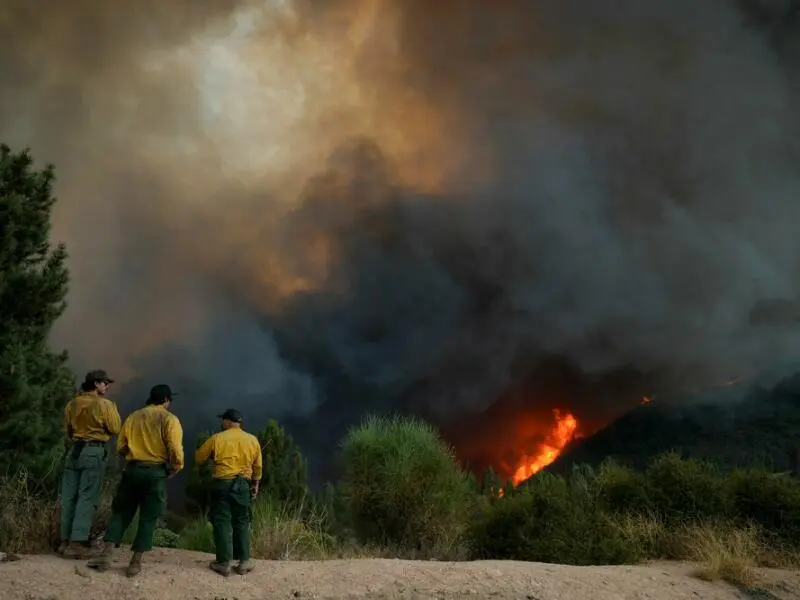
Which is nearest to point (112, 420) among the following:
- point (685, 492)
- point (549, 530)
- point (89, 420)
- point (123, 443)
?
point (89, 420)

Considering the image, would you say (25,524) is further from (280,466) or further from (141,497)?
(280,466)

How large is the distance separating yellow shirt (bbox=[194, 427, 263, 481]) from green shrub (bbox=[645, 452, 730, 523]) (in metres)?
10.4

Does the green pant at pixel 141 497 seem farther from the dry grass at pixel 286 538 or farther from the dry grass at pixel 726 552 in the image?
the dry grass at pixel 726 552

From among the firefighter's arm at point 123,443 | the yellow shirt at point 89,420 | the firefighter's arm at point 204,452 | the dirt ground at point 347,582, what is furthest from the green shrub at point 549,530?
the yellow shirt at point 89,420

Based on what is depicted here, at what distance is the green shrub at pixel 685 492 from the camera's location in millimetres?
15414

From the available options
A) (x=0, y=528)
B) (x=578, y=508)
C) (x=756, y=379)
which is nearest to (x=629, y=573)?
(x=578, y=508)

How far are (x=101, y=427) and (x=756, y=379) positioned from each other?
114219mm

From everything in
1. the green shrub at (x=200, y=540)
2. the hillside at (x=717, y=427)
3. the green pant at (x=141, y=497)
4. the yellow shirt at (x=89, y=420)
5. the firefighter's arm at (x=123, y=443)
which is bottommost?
the green shrub at (x=200, y=540)

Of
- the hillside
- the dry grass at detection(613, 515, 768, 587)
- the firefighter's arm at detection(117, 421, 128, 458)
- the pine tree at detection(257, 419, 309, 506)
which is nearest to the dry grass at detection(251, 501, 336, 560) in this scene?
the firefighter's arm at detection(117, 421, 128, 458)

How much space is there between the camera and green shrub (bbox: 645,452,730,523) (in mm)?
15414

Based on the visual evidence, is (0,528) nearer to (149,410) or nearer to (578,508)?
(149,410)

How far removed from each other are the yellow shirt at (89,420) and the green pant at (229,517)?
6.40 feet

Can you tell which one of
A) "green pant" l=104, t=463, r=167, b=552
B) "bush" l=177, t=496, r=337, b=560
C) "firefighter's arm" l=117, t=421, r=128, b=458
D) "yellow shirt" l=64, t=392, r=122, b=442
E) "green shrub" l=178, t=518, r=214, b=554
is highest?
"yellow shirt" l=64, t=392, r=122, b=442

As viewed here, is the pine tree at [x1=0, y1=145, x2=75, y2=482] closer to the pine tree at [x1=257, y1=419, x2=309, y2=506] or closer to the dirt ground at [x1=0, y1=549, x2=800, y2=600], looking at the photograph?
the dirt ground at [x1=0, y1=549, x2=800, y2=600]
